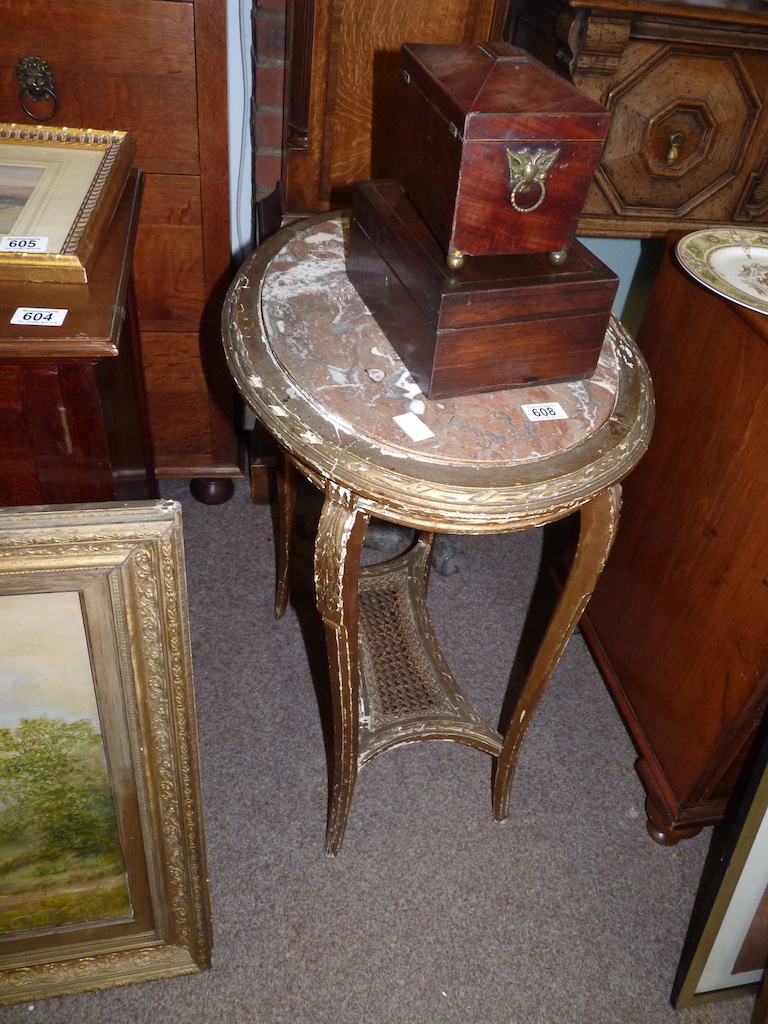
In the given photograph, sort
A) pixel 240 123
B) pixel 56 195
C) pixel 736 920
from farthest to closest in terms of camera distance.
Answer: pixel 240 123 → pixel 736 920 → pixel 56 195

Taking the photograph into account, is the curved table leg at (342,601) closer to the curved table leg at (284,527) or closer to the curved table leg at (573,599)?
the curved table leg at (573,599)

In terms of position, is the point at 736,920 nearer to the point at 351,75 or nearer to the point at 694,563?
the point at 694,563

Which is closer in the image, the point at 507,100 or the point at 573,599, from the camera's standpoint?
the point at 507,100

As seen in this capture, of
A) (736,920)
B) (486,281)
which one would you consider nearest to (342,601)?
(486,281)

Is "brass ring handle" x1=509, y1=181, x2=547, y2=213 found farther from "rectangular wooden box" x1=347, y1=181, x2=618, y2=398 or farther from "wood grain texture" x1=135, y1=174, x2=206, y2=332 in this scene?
"wood grain texture" x1=135, y1=174, x2=206, y2=332

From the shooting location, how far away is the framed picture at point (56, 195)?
1.09 meters

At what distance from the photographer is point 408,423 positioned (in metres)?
1.06

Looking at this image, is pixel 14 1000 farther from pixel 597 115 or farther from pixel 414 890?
pixel 597 115

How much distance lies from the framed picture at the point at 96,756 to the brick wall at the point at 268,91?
3.61 feet

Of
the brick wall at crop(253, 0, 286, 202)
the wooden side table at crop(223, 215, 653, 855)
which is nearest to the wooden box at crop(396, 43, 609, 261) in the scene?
the wooden side table at crop(223, 215, 653, 855)

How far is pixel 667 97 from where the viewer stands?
1.47 meters

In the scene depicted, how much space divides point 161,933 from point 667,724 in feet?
3.14

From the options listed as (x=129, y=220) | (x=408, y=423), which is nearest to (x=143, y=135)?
(x=129, y=220)

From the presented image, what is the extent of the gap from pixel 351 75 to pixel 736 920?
1.55 meters
